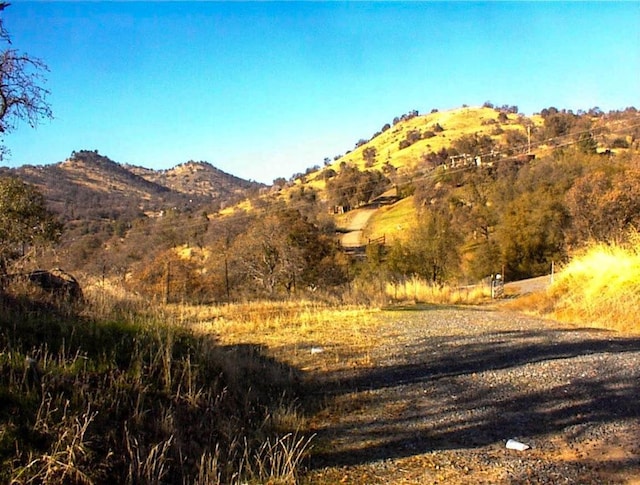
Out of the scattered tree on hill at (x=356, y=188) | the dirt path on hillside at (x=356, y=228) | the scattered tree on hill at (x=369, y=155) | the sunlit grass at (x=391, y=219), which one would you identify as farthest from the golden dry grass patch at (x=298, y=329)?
the scattered tree on hill at (x=369, y=155)

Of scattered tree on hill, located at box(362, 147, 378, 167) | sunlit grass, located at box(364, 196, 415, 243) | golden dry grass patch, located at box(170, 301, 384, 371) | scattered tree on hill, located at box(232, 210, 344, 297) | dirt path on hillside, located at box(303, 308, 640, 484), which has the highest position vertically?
scattered tree on hill, located at box(362, 147, 378, 167)

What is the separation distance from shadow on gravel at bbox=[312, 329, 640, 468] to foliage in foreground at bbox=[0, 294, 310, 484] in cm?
71

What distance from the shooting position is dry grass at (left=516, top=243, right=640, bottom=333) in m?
13.2

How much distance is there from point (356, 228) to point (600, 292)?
191 ft

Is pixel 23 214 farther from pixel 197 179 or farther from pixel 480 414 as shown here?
pixel 197 179

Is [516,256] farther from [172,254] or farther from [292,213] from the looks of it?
[172,254]

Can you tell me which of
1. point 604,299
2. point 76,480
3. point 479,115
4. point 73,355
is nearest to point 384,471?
point 76,480

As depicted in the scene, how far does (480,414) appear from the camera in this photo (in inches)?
227

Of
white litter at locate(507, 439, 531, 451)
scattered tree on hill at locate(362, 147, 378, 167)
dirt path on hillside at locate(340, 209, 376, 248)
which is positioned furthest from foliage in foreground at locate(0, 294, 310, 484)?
scattered tree on hill at locate(362, 147, 378, 167)

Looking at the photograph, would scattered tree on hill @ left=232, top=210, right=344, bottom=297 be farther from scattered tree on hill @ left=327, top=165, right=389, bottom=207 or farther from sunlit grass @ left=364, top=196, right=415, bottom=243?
scattered tree on hill @ left=327, top=165, right=389, bottom=207

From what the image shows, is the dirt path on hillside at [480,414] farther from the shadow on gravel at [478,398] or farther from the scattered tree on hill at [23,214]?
the scattered tree on hill at [23,214]

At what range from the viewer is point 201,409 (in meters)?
5.24

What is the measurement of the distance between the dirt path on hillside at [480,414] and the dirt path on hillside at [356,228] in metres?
48.4

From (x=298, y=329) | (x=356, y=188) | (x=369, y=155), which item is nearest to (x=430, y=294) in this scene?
(x=298, y=329)
